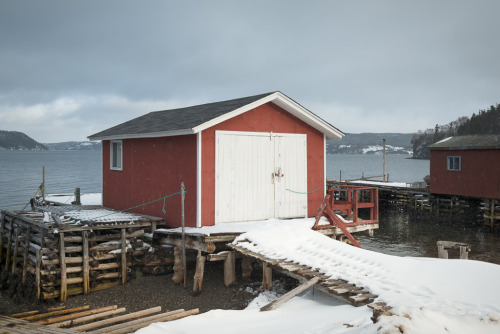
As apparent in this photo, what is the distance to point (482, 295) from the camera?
25.6 feet

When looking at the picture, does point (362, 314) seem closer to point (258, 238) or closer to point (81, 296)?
point (258, 238)

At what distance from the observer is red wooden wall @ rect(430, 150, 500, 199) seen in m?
28.5

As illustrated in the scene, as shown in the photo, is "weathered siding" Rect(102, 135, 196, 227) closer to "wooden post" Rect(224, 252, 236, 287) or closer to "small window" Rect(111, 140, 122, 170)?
"small window" Rect(111, 140, 122, 170)

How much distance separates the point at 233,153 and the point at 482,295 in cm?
833

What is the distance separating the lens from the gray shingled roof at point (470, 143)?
28.6 meters

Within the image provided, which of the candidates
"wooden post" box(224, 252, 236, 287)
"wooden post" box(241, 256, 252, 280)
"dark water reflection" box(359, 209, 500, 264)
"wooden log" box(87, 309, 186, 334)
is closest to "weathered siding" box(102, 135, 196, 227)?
"wooden post" box(224, 252, 236, 287)

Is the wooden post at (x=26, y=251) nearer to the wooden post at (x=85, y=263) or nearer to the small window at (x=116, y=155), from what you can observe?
the wooden post at (x=85, y=263)

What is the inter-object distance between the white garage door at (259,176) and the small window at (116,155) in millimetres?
6028

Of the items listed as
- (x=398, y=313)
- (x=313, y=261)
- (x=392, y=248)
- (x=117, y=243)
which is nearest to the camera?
(x=398, y=313)

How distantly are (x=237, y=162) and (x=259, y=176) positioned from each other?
3.01 ft

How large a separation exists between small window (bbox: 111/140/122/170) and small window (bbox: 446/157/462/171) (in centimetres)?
2350

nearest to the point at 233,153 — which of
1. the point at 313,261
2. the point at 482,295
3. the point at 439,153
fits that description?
the point at 313,261

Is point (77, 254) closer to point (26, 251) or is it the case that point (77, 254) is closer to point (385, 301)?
point (26, 251)

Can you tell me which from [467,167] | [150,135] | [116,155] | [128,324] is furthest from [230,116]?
[467,167]
